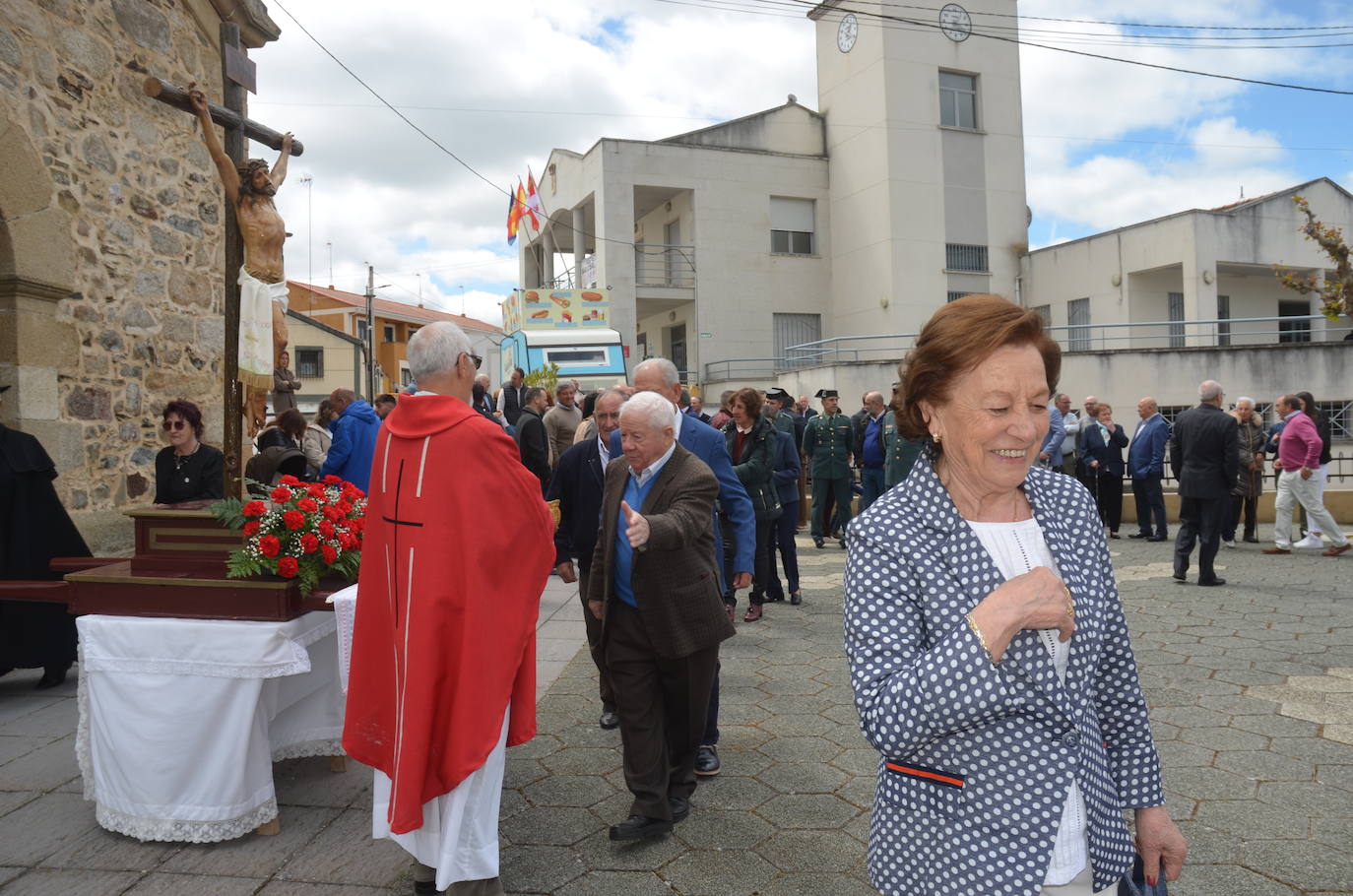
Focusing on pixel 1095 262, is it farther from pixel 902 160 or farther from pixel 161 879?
pixel 161 879

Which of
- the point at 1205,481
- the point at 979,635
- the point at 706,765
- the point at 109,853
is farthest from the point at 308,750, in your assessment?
the point at 1205,481

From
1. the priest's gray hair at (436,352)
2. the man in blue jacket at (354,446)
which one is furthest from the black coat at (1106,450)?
the priest's gray hair at (436,352)

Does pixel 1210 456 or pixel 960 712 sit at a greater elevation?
pixel 1210 456

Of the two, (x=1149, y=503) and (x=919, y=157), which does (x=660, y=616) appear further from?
(x=919, y=157)

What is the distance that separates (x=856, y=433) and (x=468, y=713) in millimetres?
10188

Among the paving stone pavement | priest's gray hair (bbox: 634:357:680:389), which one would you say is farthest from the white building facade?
the paving stone pavement

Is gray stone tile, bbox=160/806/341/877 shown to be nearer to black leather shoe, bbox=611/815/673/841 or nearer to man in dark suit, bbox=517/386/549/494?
black leather shoe, bbox=611/815/673/841

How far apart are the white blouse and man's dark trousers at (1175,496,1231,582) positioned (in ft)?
26.5

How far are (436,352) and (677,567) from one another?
4.38 ft

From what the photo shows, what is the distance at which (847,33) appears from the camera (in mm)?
26766

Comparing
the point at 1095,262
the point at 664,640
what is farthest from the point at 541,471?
the point at 1095,262

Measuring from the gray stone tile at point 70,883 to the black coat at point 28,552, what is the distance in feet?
8.88

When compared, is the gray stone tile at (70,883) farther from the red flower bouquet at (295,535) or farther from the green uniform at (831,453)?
the green uniform at (831,453)

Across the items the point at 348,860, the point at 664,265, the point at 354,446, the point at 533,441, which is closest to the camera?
the point at 348,860
